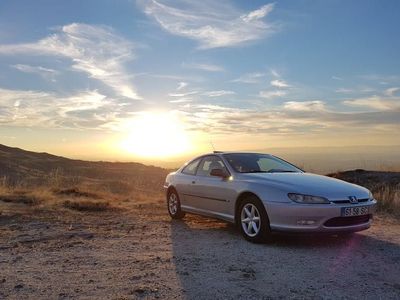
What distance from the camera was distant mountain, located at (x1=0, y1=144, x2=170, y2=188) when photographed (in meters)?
34.0

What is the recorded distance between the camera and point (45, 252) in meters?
7.05

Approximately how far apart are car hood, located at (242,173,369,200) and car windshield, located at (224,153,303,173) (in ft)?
1.56

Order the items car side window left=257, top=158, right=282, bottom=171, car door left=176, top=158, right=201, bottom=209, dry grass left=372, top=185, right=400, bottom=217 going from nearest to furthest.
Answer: car side window left=257, top=158, right=282, bottom=171, car door left=176, top=158, right=201, bottom=209, dry grass left=372, top=185, right=400, bottom=217

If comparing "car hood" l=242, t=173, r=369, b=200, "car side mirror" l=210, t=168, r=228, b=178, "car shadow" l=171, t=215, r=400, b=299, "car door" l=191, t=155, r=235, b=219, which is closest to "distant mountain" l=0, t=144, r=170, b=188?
"car door" l=191, t=155, r=235, b=219

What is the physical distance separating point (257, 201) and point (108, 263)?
101 inches

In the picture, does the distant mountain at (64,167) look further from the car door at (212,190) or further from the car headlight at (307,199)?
the car headlight at (307,199)

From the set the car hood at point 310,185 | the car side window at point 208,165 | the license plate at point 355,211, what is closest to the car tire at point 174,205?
the car side window at point 208,165

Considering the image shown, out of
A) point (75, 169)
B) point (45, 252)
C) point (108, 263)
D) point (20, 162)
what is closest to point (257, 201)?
point (108, 263)

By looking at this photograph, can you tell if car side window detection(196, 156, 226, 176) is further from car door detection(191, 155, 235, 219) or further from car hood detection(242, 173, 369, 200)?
car hood detection(242, 173, 369, 200)

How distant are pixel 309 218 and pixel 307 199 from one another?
28cm

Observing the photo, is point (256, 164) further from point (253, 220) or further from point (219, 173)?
point (253, 220)

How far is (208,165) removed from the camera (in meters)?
9.57

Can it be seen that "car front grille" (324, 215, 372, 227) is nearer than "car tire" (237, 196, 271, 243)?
Yes

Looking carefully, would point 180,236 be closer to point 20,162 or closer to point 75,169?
point 75,169
